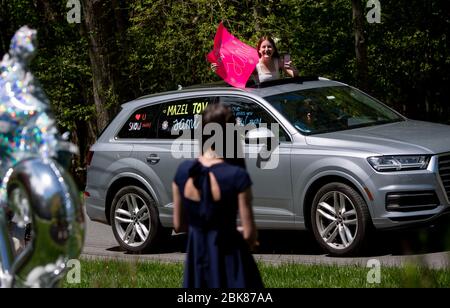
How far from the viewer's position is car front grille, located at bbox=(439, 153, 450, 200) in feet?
33.0

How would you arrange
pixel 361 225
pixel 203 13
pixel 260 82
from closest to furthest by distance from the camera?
pixel 361 225 → pixel 260 82 → pixel 203 13

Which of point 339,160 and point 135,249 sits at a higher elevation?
point 339,160

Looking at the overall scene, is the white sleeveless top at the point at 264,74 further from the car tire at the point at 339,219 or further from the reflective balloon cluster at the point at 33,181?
the reflective balloon cluster at the point at 33,181

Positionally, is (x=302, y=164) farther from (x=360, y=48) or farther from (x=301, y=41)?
(x=301, y=41)

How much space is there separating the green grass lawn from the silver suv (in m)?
0.93

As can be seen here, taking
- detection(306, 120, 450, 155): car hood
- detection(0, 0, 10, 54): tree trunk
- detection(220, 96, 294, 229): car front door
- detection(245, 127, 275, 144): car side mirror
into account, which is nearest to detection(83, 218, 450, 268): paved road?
detection(220, 96, 294, 229): car front door

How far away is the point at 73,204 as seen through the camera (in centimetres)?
538

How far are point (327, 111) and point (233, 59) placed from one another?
4.84 ft

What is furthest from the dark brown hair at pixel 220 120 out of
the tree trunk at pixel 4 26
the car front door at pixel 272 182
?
the tree trunk at pixel 4 26

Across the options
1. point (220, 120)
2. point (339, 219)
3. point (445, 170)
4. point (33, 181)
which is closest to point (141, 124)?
point (339, 219)

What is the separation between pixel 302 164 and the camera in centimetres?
1052

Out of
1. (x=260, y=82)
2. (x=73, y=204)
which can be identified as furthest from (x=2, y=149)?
(x=260, y=82)

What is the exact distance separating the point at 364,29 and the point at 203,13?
9.74 ft
